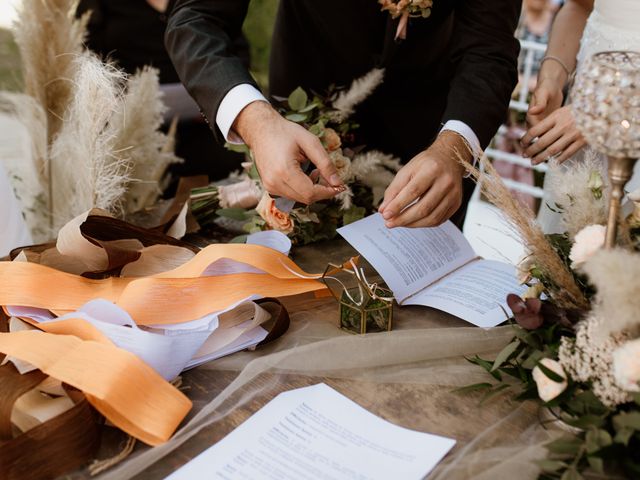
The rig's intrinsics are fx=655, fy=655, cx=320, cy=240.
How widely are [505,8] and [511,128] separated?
9.17 ft

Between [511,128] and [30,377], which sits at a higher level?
[30,377]

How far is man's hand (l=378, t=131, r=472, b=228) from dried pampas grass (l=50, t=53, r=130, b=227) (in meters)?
0.65

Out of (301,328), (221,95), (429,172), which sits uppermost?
(221,95)

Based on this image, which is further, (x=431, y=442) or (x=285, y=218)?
(x=285, y=218)

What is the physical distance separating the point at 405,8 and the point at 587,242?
34.8 inches

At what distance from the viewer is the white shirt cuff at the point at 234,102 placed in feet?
4.52

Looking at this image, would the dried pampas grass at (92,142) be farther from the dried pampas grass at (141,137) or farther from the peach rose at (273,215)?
the peach rose at (273,215)

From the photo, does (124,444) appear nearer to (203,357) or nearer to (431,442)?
(203,357)

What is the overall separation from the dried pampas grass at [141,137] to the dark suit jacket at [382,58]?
0.76ft

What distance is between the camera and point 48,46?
1736 mm

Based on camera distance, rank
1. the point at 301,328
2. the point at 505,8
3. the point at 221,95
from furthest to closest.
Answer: the point at 505,8 < the point at 221,95 < the point at 301,328

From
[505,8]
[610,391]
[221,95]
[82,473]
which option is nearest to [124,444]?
[82,473]

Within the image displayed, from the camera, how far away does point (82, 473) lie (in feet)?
2.74

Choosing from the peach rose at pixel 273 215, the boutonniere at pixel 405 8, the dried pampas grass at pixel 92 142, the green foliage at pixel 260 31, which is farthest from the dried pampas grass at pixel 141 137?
the green foliage at pixel 260 31
